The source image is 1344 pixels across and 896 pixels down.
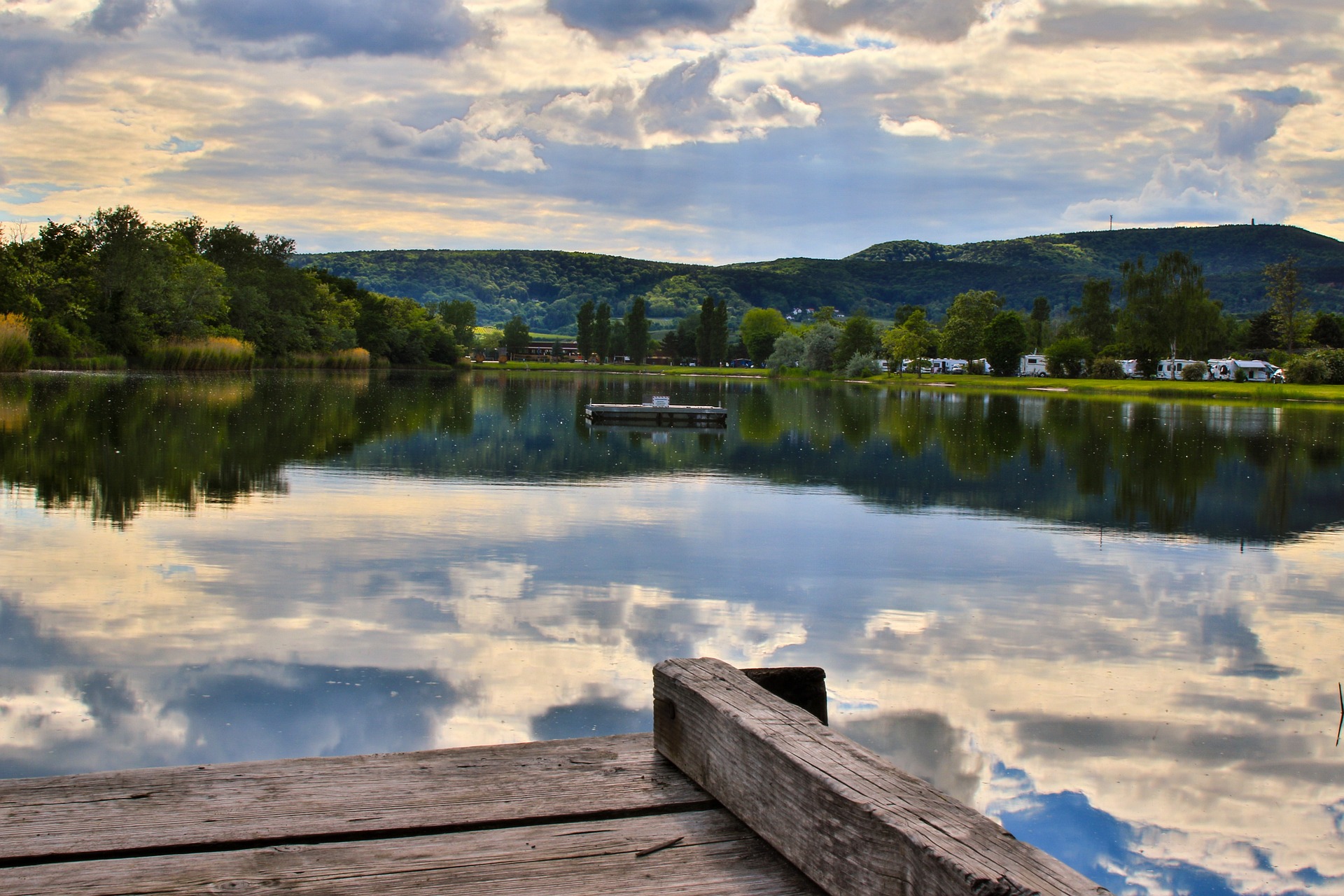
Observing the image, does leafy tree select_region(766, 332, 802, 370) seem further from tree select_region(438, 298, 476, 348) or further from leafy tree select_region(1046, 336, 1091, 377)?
tree select_region(438, 298, 476, 348)

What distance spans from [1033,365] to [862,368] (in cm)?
2205

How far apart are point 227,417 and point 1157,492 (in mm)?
22491

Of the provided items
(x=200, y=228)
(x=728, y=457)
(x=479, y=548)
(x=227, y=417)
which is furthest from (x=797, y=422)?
(x=200, y=228)

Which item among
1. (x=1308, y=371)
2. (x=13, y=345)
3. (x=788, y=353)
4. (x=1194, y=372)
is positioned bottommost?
(x=1194, y=372)

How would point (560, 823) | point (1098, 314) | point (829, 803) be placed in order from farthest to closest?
point (1098, 314), point (560, 823), point (829, 803)

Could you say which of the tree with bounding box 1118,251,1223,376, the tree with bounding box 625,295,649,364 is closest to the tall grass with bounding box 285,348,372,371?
the tree with bounding box 625,295,649,364

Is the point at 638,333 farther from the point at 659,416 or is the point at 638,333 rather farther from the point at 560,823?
the point at 560,823

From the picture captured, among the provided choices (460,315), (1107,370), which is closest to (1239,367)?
(1107,370)

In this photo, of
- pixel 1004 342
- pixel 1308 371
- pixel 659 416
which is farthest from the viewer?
pixel 1004 342

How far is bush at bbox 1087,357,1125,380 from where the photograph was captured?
316ft

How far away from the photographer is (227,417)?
28.2m

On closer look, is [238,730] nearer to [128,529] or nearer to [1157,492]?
[128,529]

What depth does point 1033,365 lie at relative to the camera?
409ft

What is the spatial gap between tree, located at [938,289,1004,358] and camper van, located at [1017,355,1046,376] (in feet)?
19.3
